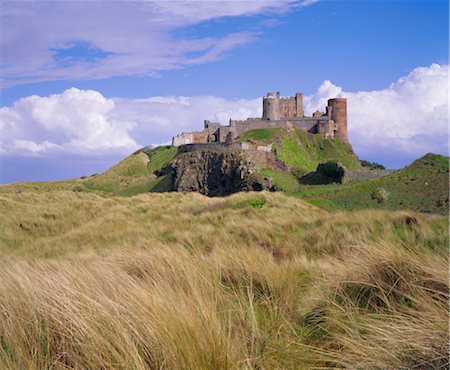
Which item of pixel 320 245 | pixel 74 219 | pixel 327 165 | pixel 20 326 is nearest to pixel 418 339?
pixel 20 326

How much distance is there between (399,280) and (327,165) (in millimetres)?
28389

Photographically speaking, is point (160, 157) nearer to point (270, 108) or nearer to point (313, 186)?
point (270, 108)

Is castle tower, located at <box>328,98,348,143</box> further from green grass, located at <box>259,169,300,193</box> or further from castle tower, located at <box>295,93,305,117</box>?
green grass, located at <box>259,169,300,193</box>

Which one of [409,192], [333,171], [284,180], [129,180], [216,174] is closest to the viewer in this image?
[409,192]

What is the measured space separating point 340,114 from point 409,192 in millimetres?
34368

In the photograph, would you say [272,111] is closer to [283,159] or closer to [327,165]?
[283,159]

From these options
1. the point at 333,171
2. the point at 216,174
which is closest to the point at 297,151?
the point at 333,171

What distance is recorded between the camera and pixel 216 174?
33.1 meters

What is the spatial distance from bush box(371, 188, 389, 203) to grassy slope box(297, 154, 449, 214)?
5.1 inches

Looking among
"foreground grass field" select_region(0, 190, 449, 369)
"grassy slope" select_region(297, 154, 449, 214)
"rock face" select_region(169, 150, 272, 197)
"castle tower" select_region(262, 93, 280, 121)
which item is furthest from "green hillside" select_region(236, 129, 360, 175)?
"foreground grass field" select_region(0, 190, 449, 369)

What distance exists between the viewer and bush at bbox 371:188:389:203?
2006cm

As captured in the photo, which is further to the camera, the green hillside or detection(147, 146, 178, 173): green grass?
detection(147, 146, 178, 173): green grass

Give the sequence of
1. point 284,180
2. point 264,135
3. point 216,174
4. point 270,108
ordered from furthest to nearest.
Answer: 1. point 270,108
2. point 264,135
3. point 216,174
4. point 284,180

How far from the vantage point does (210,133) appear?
54.1 meters
